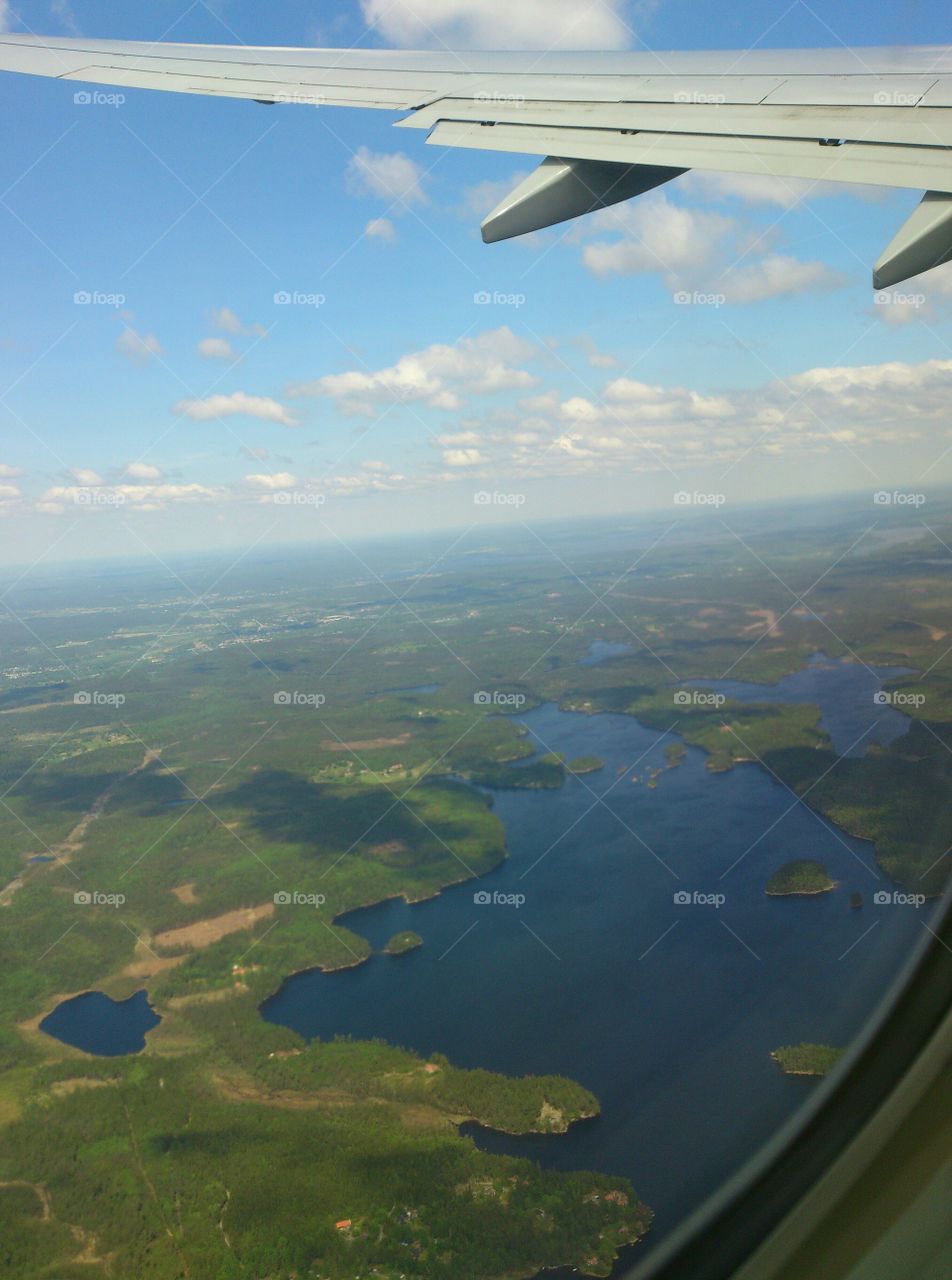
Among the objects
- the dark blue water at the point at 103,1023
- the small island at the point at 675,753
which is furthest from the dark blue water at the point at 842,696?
the dark blue water at the point at 103,1023

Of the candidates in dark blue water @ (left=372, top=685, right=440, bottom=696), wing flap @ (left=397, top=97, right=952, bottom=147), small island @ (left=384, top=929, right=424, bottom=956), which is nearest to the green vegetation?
dark blue water @ (left=372, top=685, right=440, bottom=696)

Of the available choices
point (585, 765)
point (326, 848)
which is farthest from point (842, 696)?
point (326, 848)

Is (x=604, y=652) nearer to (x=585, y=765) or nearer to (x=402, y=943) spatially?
(x=585, y=765)

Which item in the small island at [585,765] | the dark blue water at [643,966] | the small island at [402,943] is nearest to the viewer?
the dark blue water at [643,966]

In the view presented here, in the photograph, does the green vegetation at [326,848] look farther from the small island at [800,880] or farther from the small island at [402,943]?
the small island at [402,943]

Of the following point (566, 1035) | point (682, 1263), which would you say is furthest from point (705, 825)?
point (682, 1263)

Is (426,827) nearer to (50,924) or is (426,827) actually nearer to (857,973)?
(50,924)

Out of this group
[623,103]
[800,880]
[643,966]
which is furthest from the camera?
[643,966]
